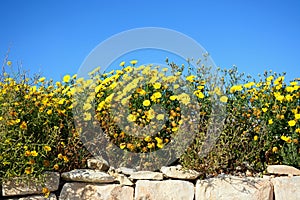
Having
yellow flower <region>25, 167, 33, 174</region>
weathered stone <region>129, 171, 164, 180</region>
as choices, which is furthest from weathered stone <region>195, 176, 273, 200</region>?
yellow flower <region>25, 167, 33, 174</region>

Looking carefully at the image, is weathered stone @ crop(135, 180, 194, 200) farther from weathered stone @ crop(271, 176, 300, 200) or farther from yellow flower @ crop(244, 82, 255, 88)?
yellow flower @ crop(244, 82, 255, 88)

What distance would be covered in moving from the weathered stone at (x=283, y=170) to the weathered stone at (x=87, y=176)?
1423 millimetres

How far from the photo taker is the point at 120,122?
367 cm

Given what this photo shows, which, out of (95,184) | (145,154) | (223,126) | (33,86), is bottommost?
(95,184)

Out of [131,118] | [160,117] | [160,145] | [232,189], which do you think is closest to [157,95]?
[160,117]

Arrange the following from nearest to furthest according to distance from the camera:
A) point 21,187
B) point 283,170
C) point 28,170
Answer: point 28,170, point 21,187, point 283,170

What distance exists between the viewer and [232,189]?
3469 mm

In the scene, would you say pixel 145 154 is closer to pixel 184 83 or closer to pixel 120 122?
pixel 120 122

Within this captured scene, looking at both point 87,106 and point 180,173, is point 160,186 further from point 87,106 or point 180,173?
point 87,106

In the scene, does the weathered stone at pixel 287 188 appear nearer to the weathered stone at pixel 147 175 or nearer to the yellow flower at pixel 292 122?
the yellow flower at pixel 292 122

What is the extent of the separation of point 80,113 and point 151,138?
28.1 inches

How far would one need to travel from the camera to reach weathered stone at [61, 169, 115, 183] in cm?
351

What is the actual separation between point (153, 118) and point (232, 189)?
0.92 metres

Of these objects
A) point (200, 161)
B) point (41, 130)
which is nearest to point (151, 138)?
point (200, 161)
